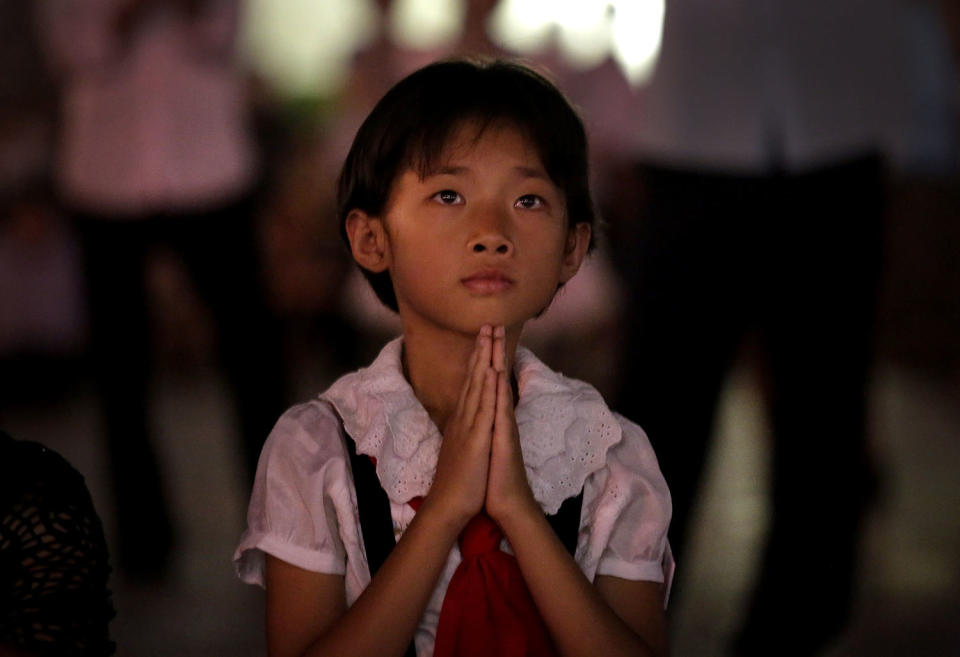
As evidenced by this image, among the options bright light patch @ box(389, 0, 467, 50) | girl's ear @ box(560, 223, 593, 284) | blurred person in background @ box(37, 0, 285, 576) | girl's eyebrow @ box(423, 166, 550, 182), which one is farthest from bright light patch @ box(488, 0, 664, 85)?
girl's eyebrow @ box(423, 166, 550, 182)

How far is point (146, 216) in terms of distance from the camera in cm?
297

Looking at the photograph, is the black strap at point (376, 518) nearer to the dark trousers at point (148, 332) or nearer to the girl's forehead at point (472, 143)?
the girl's forehead at point (472, 143)

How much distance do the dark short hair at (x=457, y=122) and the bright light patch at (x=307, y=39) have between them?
2130 millimetres

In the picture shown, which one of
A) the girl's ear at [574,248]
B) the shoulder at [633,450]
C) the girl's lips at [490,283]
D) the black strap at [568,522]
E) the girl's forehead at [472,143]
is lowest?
the black strap at [568,522]

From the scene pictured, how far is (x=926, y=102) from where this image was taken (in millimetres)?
3203

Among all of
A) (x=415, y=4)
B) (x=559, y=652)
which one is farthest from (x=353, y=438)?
(x=415, y=4)

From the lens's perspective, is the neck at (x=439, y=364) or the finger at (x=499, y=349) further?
the neck at (x=439, y=364)

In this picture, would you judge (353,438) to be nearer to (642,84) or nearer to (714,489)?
(642,84)

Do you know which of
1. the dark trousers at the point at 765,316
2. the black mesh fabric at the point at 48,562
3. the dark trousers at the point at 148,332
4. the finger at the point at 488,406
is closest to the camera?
the black mesh fabric at the point at 48,562

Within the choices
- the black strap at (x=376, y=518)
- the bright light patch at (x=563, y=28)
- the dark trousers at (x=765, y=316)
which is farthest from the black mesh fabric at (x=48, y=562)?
the bright light patch at (x=563, y=28)

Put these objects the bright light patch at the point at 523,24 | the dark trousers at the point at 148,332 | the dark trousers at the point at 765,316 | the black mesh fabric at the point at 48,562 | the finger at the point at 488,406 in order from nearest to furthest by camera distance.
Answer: the black mesh fabric at the point at 48,562, the finger at the point at 488,406, the dark trousers at the point at 765,316, the dark trousers at the point at 148,332, the bright light patch at the point at 523,24

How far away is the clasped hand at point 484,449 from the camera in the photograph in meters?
1.25

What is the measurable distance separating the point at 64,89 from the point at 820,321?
194cm

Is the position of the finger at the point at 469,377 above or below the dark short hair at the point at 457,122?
below
